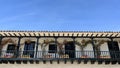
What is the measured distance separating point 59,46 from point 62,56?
1788 mm

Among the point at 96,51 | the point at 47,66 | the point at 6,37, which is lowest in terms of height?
the point at 47,66

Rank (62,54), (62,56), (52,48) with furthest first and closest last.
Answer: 1. (52,48)
2. (62,54)
3. (62,56)

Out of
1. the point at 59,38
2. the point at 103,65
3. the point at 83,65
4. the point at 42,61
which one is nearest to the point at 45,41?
the point at 59,38

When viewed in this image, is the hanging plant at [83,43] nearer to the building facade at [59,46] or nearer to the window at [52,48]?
the building facade at [59,46]

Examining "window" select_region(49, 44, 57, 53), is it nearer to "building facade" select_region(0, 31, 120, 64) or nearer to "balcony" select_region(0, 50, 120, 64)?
"building facade" select_region(0, 31, 120, 64)

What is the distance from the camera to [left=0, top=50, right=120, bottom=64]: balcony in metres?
19.7

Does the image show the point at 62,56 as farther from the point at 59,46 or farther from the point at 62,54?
the point at 59,46

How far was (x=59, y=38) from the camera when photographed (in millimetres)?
22484

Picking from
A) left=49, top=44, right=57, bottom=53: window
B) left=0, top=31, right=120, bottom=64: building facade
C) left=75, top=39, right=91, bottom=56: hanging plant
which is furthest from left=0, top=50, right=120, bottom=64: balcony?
left=75, top=39, right=91, bottom=56: hanging plant

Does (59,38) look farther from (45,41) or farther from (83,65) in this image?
(83,65)

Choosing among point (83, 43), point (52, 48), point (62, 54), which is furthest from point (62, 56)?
point (83, 43)

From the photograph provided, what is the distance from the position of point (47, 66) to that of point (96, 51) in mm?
4929

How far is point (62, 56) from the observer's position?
2041 cm

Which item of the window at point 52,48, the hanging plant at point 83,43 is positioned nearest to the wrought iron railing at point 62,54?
the window at point 52,48
